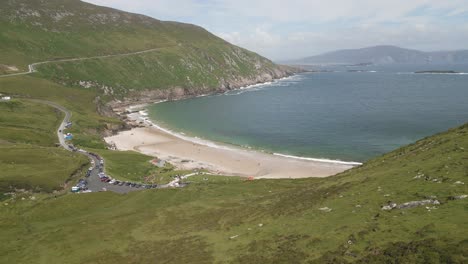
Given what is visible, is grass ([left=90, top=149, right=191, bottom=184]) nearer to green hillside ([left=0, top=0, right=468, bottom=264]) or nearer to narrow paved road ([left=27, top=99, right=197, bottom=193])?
green hillside ([left=0, top=0, right=468, bottom=264])

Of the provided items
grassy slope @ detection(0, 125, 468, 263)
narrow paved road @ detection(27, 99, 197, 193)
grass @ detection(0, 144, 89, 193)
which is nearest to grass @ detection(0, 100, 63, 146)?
narrow paved road @ detection(27, 99, 197, 193)

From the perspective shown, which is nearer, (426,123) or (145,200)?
(145,200)

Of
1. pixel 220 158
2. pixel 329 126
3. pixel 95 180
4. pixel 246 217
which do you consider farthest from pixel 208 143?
pixel 246 217

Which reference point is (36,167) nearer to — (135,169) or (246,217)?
(135,169)

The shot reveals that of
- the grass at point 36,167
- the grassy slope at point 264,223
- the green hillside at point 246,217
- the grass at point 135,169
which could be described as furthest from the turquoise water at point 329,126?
the grass at point 36,167

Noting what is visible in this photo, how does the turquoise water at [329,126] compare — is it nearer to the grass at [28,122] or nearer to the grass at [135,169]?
the grass at [135,169]

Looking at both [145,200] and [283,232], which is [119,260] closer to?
[283,232]

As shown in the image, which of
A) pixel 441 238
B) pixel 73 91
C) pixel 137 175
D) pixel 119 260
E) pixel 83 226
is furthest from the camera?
pixel 73 91

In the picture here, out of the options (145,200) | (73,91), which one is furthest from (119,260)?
(73,91)
